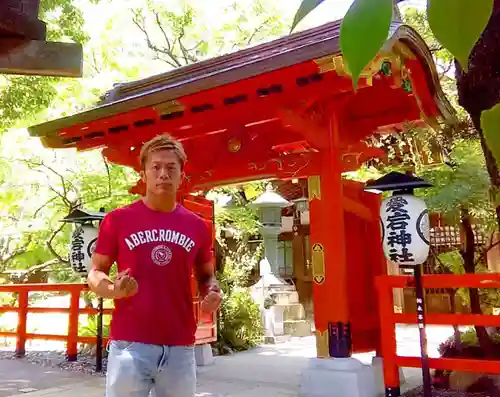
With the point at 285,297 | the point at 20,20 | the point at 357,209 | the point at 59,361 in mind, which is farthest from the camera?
the point at 285,297

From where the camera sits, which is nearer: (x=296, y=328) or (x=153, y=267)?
(x=153, y=267)

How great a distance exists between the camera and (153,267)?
2180 millimetres

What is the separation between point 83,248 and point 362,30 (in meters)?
6.43

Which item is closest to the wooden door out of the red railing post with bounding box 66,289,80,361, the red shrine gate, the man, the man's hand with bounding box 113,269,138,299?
the red shrine gate

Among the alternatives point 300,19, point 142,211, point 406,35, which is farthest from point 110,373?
point 406,35

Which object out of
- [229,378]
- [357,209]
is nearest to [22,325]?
[229,378]

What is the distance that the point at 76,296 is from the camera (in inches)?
296

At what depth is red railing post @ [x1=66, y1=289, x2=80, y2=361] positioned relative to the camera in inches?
288

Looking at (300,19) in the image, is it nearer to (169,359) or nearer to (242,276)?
(169,359)

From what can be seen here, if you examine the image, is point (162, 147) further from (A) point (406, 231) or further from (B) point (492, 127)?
(A) point (406, 231)

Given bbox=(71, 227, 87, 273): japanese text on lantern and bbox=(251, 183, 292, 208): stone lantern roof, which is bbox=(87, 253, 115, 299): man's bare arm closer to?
bbox=(71, 227, 87, 273): japanese text on lantern

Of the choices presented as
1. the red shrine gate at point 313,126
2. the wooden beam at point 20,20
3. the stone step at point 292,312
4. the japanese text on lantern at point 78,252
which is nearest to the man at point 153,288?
the wooden beam at point 20,20

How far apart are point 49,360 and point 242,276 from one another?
11.4ft

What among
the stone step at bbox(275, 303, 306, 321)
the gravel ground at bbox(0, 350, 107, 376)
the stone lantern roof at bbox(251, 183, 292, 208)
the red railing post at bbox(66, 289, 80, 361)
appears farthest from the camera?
the stone step at bbox(275, 303, 306, 321)
